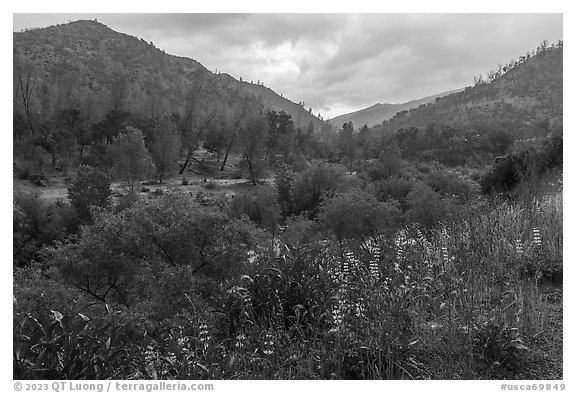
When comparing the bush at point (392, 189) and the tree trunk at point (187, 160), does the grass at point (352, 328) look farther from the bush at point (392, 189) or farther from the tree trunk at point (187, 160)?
the tree trunk at point (187, 160)

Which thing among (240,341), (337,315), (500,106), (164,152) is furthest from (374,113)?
(500,106)

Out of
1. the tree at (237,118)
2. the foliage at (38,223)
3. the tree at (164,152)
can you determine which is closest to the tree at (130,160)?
the tree at (164,152)

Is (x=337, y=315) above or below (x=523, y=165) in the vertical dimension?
below

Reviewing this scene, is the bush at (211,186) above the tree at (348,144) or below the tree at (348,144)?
below

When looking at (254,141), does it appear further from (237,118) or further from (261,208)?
(261,208)

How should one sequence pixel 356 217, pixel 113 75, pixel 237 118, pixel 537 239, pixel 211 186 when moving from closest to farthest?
pixel 537 239
pixel 356 217
pixel 211 186
pixel 237 118
pixel 113 75

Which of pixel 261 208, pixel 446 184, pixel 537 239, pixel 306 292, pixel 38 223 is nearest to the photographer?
pixel 306 292

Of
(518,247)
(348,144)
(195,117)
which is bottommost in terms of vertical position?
(518,247)
